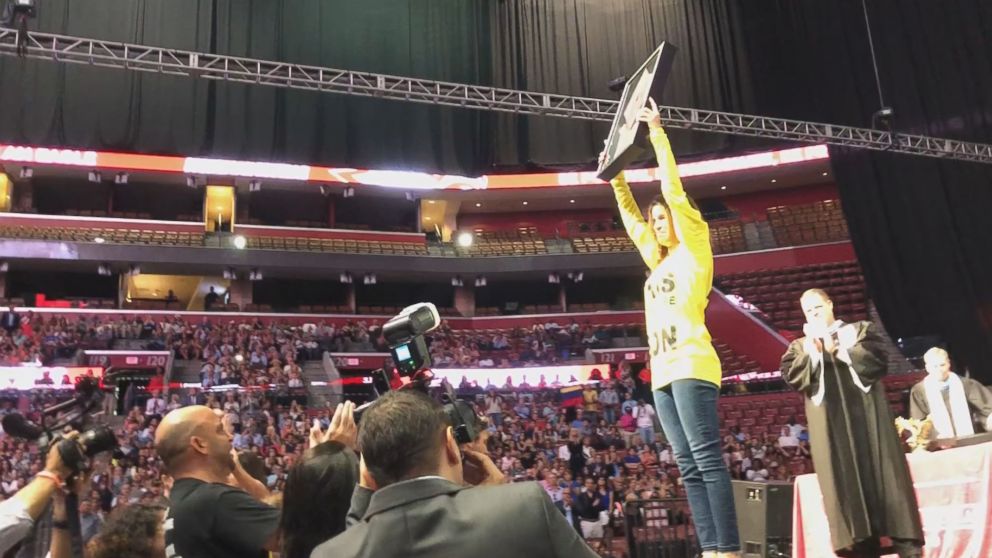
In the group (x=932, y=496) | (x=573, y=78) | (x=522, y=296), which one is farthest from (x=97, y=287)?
(x=932, y=496)

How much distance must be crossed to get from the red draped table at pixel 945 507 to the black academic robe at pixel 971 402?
2080 millimetres

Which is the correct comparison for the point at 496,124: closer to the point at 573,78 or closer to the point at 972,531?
the point at 573,78

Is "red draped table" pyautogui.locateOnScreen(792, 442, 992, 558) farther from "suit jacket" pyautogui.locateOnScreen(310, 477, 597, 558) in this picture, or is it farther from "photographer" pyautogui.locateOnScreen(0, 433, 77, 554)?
"photographer" pyautogui.locateOnScreen(0, 433, 77, 554)

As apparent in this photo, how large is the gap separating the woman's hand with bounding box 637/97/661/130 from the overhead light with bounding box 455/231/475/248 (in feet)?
68.9

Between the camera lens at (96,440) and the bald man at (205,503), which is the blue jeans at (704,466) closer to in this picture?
the bald man at (205,503)

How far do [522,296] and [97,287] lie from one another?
13.1 meters

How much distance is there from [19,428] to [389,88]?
380 inches

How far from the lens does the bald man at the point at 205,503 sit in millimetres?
2125

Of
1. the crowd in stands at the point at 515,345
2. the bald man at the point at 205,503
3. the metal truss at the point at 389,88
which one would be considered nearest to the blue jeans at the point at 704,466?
the bald man at the point at 205,503

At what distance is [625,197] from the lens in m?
3.55

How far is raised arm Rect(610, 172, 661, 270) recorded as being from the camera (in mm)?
3330

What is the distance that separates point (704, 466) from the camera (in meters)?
2.72

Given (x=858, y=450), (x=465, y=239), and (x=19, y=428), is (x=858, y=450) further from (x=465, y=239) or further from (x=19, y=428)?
(x=465, y=239)

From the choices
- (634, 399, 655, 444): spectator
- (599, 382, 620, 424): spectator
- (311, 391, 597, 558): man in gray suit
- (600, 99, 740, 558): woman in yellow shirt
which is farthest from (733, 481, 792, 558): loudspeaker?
(599, 382, 620, 424): spectator
